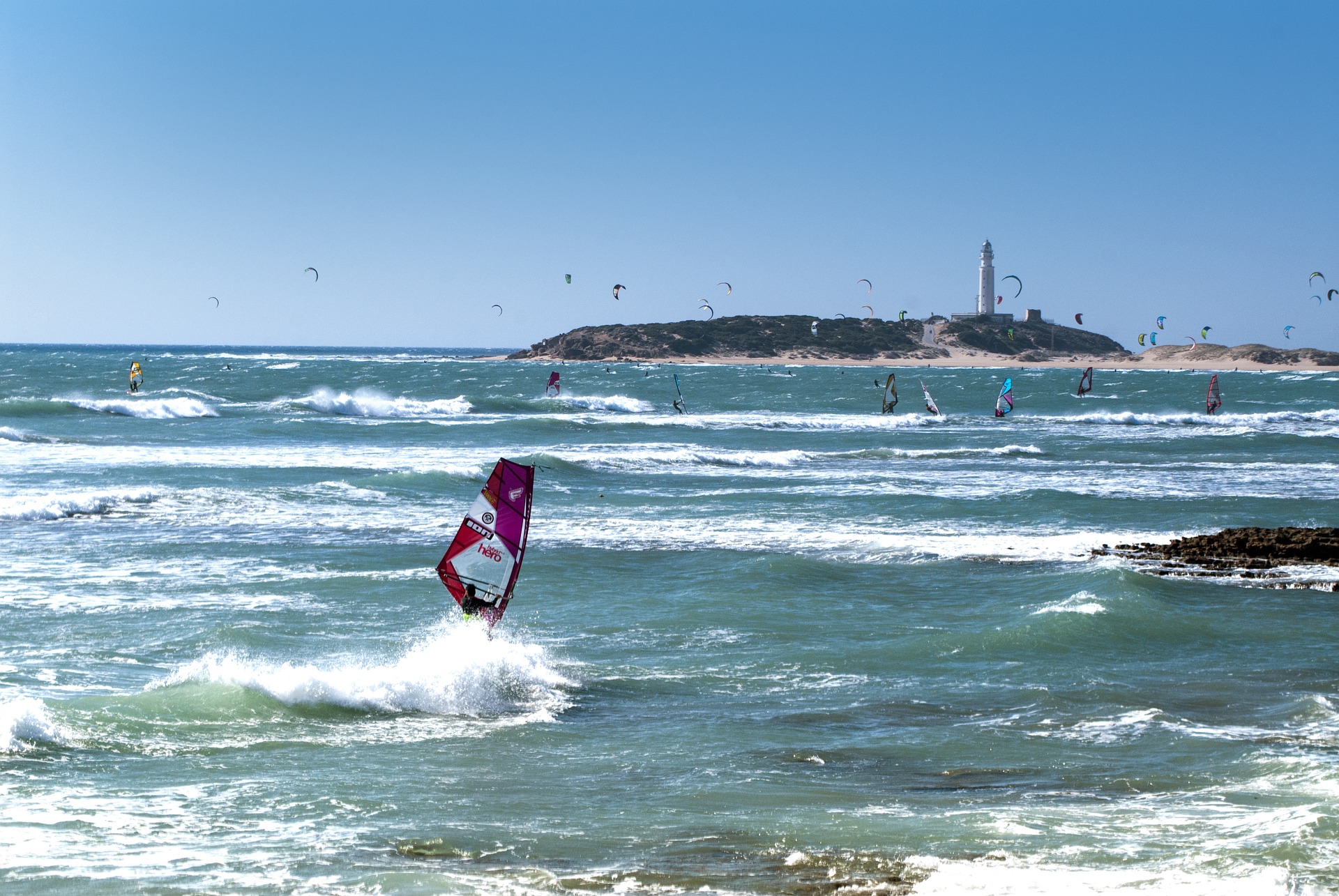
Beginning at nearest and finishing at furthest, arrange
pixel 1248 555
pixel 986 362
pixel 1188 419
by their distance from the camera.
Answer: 1. pixel 1248 555
2. pixel 1188 419
3. pixel 986 362

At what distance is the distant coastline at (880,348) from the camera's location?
13800 centimetres

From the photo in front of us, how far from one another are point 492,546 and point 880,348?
13960cm

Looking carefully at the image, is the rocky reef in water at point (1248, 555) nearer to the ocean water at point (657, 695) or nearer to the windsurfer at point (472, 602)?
the ocean water at point (657, 695)

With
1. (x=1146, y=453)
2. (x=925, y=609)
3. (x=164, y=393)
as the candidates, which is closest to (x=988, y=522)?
(x=925, y=609)

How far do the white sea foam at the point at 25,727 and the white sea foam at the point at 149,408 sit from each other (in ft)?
123

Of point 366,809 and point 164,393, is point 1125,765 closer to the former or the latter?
point 366,809

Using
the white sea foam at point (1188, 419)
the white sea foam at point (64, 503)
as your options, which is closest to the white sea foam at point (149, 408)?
the white sea foam at point (64, 503)

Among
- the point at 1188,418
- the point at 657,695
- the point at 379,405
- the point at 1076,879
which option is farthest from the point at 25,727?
the point at 1188,418

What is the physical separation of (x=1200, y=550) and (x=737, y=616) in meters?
7.49

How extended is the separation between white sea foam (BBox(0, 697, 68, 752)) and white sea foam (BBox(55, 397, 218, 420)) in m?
37.6

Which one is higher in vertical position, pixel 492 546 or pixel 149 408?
pixel 149 408

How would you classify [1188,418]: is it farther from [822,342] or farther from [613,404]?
[822,342]

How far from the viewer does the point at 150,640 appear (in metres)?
11.5

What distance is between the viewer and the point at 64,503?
19438 mm
